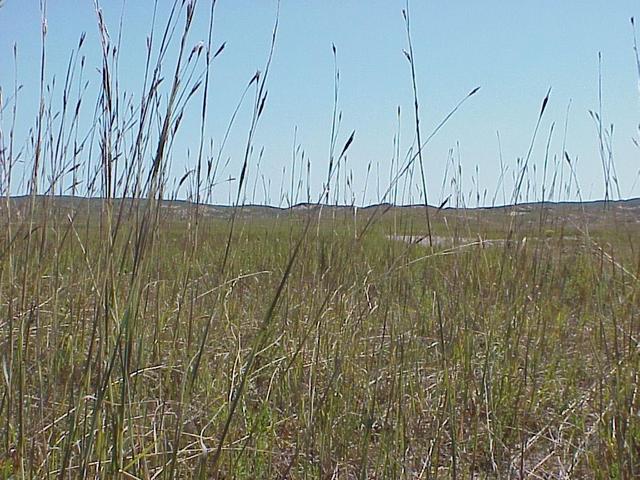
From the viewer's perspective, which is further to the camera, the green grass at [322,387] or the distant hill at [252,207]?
the distant hill at [252,207]

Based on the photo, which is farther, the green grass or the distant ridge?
the distant ridge

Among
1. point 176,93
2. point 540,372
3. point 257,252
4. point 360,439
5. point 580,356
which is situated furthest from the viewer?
point 257,252

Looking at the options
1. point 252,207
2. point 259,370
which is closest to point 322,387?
point 259,370

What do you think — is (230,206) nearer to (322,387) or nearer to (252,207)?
(322,387)

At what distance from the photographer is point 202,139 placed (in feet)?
3.30

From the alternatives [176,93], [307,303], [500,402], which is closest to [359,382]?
[500,402]

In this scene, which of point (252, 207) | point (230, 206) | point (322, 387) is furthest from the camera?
point (252, 207)

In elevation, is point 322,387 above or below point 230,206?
below

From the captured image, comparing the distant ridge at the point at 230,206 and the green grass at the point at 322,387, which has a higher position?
the distant ridge at the point at 230,206

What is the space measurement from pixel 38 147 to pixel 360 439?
Result: 901mm

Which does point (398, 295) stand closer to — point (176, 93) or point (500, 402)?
point (500, 402)

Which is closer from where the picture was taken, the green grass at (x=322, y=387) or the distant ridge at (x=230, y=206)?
the green grass at (x=322, y=387)

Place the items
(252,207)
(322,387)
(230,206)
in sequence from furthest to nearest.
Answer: (252,207) < (322,387) < (230,206)

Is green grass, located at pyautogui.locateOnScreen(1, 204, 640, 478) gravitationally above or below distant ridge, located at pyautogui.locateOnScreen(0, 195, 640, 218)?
below
